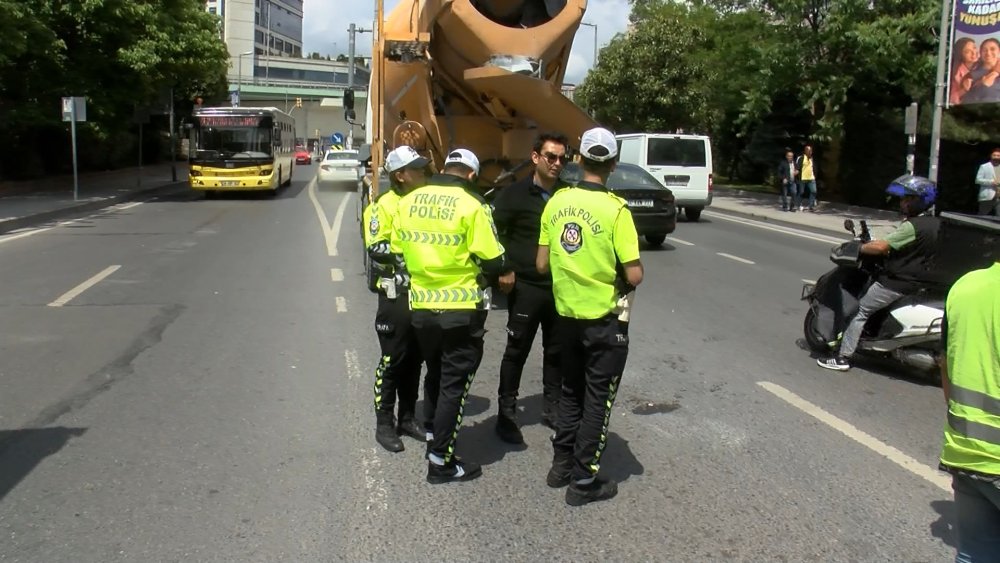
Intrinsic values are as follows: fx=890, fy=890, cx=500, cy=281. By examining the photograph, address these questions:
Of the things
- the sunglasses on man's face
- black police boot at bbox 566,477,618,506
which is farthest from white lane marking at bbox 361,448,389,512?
the sunglasses on man's face

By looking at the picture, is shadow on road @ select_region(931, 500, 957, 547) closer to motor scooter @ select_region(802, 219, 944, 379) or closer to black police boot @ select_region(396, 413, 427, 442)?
motor scooter @ select_region(802, 219, 944, 379)

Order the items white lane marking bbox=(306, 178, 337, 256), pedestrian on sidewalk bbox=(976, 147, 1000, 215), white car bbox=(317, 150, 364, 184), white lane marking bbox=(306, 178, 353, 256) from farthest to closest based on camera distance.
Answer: white car bbox=(317, 150, 364, 184), pedestrian on sidewalk bbox=(976, 147, 1000, 215), white lane marking bbox=(306, 178, 353, 256), white lane marking bbox=(306, 178, 337, 256)

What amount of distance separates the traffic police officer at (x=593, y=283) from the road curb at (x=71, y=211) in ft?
51.6

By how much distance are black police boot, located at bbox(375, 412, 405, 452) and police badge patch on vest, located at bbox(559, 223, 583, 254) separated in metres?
1.59

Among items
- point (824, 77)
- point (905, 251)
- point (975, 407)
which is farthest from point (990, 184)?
point (975, 407)

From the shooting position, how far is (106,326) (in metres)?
8.52

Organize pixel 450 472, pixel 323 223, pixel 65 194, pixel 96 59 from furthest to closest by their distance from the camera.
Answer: pixel 65 194 → pixel 96 59 → pixel 323 223 → pixel 450 472

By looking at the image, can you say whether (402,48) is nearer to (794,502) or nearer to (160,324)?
A: (160,324)

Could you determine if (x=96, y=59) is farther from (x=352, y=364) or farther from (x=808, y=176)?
(x=352, y=364)

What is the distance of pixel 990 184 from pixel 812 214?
6.35 metres

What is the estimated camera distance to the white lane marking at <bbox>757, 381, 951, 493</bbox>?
15.7 feet

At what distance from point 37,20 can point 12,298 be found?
44.4 ft

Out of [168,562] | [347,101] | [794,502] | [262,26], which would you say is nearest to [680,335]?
[794,502]

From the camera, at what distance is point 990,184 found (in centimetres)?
1739
